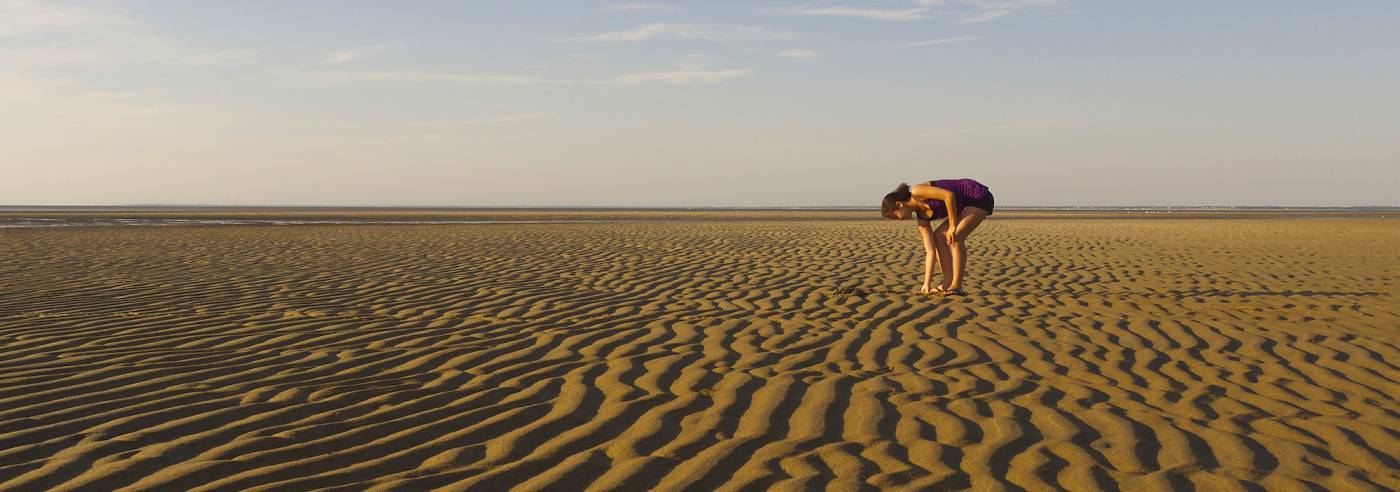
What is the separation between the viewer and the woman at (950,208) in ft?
29.1

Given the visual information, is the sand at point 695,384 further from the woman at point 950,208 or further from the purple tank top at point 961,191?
the purple tank top at point 961,191

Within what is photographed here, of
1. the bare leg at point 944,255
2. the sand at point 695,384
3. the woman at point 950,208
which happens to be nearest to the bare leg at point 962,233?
the woman at point 950,208

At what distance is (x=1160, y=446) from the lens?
3.71 meters

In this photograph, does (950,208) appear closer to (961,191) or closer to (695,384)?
(961,191)

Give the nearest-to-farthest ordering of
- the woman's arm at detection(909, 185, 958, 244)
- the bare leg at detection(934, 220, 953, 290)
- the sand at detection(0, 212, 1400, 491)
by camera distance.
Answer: the sand at detection(0, 212, 1400, 491) → the woman's arm at detection(909, 185, 958, 244) → the bare leg at detection(934, 220, 953, 290)

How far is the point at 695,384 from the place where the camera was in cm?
495

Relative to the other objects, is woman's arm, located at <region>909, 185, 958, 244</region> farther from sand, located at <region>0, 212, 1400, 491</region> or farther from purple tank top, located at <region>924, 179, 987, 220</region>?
sand, located at <region>0, 212, 1400, 491</region>

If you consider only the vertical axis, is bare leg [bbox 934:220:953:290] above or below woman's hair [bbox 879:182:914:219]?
below

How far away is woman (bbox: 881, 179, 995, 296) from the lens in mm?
8859

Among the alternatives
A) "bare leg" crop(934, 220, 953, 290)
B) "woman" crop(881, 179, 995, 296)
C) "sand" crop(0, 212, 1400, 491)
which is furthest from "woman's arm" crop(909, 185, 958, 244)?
"sand" crop(0, 212, 1400, 491)

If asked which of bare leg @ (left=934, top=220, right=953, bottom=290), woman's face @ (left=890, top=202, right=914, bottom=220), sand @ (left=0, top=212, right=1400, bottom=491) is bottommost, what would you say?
sand @ (left=0, top=212, right=1400, bottom=491)

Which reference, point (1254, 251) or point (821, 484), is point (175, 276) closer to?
point (821, 484)

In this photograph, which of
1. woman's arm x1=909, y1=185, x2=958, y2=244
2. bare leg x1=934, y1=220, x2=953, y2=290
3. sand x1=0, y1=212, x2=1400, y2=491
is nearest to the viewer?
sand x1=0, y1=212, x2=1400, y2=491

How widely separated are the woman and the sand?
0.43 m
